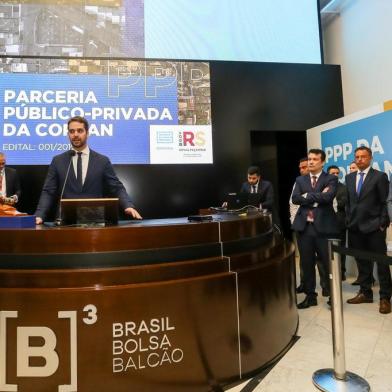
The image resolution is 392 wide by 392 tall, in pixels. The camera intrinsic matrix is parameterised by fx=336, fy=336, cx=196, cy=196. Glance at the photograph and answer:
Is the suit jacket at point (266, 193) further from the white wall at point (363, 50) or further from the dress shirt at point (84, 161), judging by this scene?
the dress shirt at point (84, 161)

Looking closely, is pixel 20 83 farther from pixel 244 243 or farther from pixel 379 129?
pixel 379 129

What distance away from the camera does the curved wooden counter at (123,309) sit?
151 cm

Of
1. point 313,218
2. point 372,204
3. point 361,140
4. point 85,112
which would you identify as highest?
point 85,112

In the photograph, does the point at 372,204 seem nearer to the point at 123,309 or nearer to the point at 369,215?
the point at 369,215

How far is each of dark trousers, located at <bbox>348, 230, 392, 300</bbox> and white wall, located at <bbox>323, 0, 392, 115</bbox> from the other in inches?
121

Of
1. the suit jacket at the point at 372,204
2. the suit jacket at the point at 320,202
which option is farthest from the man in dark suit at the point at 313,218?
the suit jacket at the point at 372,204

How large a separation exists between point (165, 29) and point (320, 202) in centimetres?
414

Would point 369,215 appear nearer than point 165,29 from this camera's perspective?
Yes

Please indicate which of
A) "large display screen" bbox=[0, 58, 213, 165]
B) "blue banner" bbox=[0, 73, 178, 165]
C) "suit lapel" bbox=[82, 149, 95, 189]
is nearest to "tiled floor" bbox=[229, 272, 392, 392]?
"suit lapel" bbox=[82, 149, 95, 189]

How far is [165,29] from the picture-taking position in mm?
5594

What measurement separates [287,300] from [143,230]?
47.9 inches

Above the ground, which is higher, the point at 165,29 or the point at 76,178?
A: the point at 165,29

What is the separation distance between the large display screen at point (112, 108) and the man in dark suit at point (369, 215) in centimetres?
275

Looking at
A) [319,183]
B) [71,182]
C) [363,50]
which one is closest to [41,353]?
[71,182]
